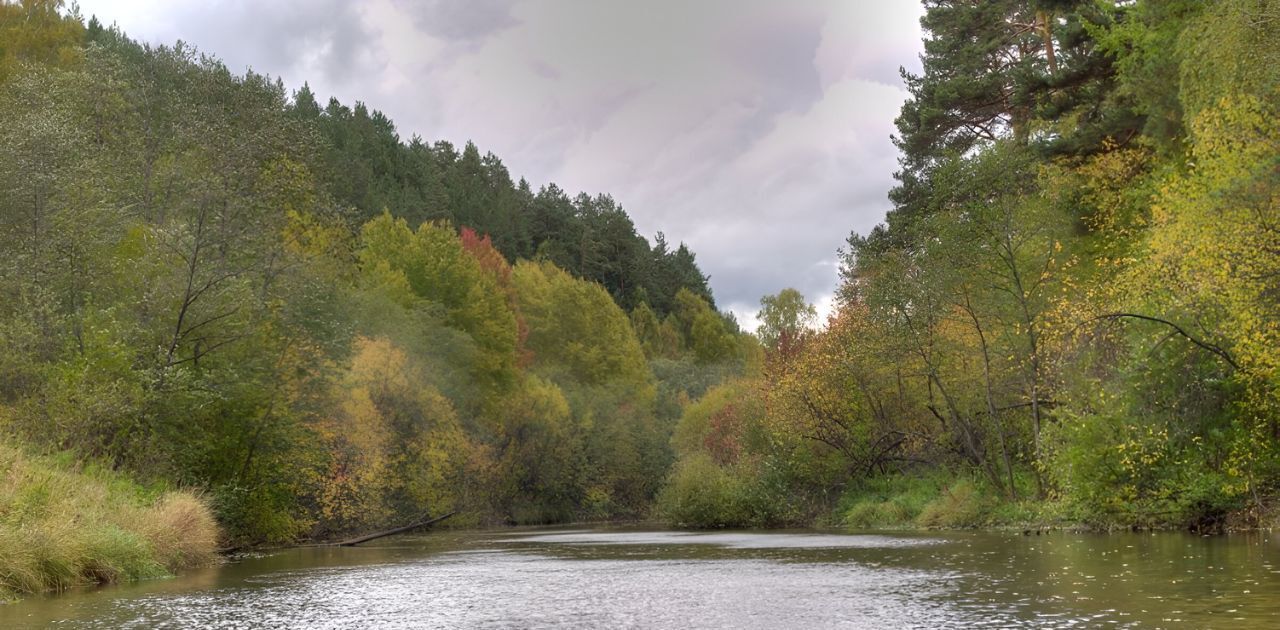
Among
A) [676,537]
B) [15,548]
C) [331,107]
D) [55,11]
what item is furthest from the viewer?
[331,107]

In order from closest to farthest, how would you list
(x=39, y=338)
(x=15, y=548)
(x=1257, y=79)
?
(x=15, y=548) → (x=1257, y=79) → (x=39, y=338)

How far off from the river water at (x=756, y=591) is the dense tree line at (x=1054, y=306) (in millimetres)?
3209

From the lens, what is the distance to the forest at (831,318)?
89.6 ft

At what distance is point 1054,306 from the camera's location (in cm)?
4044

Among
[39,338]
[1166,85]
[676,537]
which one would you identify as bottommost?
[676,537]

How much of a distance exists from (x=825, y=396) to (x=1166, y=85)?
21.3 meters

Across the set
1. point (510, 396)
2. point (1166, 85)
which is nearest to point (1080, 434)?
point (1166, 85)

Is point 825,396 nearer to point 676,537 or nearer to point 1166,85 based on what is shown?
point 676,537

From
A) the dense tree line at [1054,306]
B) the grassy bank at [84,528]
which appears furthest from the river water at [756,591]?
the dense tree line at [1054,306]

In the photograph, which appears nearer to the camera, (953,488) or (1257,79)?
(1257,79)

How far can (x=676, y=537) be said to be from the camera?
146 ft

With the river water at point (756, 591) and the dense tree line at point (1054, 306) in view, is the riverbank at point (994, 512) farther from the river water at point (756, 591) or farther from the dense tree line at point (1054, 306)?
the river water at point (756, 591)

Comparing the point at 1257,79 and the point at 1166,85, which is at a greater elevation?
the point at 1166,85

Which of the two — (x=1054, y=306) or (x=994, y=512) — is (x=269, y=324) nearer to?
(x=994, y=512)
